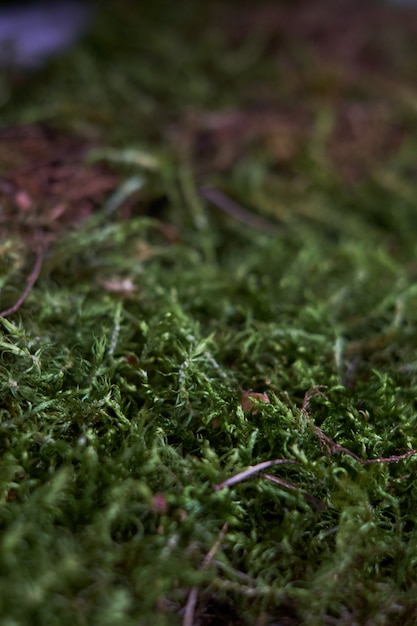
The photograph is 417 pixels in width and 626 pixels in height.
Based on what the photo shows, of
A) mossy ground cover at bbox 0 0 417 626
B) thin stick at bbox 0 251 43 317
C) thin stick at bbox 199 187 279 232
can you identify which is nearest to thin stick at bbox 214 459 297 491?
mossy ground cover at bbox 0 0 417 626

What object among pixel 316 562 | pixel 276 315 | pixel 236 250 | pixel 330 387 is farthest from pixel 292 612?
pixel 236 250

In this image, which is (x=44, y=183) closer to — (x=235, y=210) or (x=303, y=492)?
(x=235, y=210)

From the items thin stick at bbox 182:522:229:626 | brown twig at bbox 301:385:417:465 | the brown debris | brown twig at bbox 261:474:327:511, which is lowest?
thin stick at bbox 182:522:229:626

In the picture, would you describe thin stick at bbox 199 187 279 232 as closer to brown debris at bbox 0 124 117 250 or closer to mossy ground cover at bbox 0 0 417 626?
mossy ground cover at bbox 0 0 417 626

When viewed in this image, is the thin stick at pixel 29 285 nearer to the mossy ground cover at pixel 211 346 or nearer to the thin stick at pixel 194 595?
the mossy ground cover at pixel 211 346

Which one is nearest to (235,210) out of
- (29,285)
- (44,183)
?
(44,183)

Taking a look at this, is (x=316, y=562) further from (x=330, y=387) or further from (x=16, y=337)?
(x=16, y=337)

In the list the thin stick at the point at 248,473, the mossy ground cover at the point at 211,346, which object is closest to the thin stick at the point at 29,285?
the mossy ground cover at the point at 211,346
